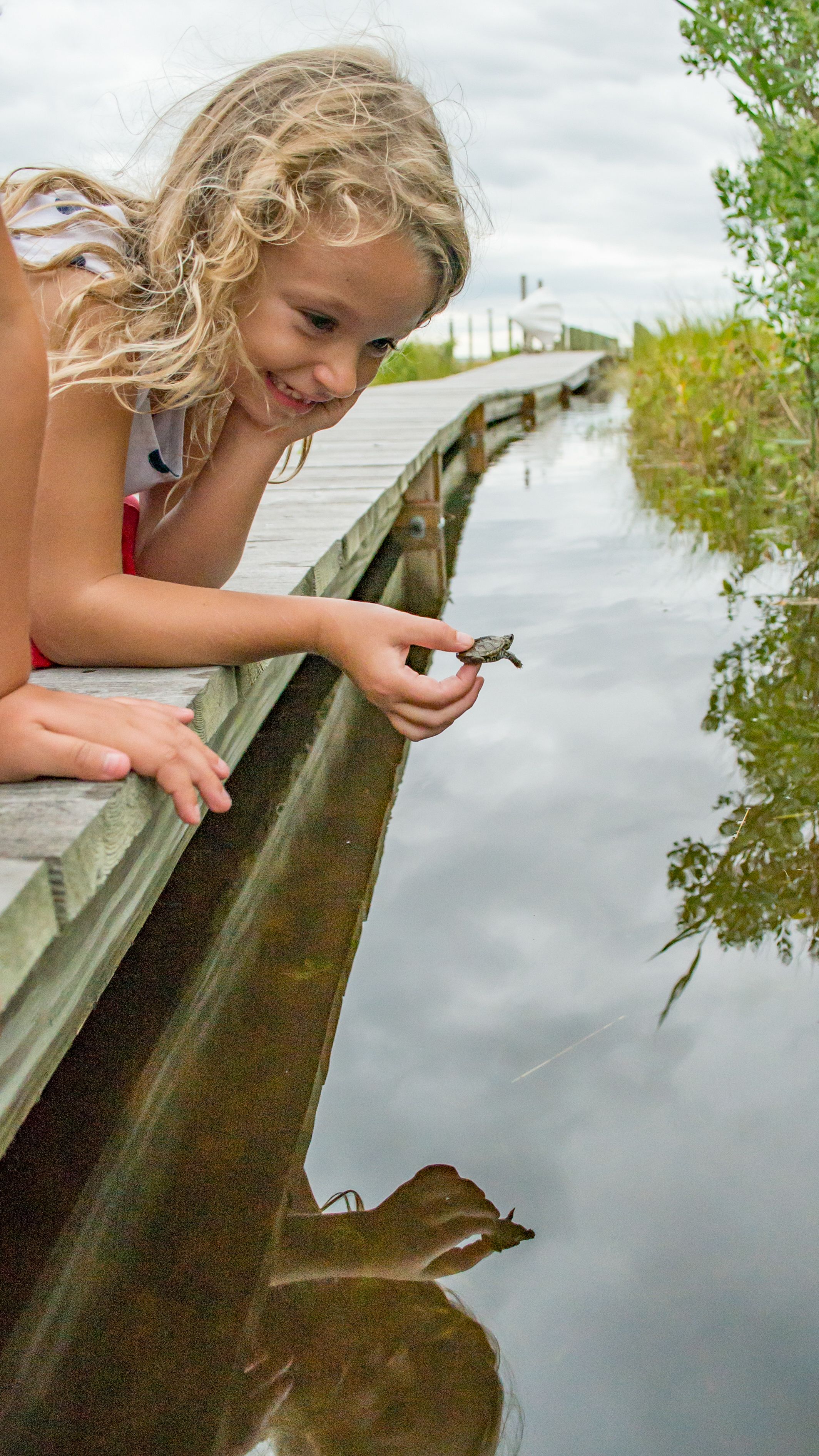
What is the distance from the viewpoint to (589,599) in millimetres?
4262

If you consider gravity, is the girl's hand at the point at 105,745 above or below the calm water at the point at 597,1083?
above

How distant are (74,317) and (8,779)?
0.69 meters

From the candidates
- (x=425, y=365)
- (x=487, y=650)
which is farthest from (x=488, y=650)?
(x=425, y=365)

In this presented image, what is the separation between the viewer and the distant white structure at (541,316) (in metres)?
24.8

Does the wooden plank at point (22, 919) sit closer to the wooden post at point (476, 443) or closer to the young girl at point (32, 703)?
the young girl at point (32, 703)

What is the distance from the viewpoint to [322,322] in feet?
5.41

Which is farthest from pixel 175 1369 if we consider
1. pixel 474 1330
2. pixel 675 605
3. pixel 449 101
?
pixel 675 605

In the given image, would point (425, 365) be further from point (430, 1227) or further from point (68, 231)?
point (430, 1227)

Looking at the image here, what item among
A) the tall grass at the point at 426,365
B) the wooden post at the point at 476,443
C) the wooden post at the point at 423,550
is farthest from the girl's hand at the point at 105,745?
the tall grass at the point at 426,365

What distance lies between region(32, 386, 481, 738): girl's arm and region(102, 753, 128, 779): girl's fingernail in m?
0.44

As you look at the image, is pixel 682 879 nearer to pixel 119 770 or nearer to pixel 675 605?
pixel 119 770

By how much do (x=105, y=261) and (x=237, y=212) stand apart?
0.21 meters

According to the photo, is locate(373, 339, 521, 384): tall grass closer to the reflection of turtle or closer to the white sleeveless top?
the white sleeveless top

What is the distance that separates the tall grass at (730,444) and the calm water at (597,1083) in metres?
2.04
